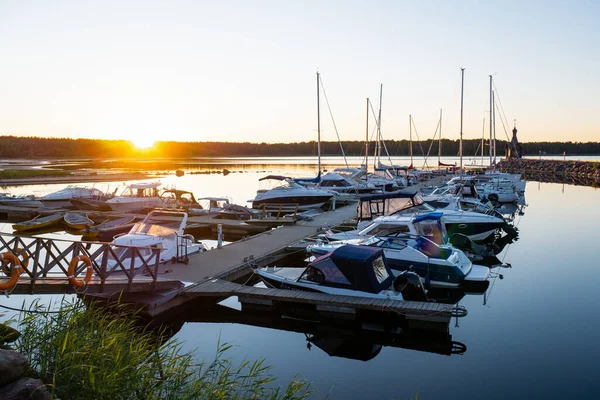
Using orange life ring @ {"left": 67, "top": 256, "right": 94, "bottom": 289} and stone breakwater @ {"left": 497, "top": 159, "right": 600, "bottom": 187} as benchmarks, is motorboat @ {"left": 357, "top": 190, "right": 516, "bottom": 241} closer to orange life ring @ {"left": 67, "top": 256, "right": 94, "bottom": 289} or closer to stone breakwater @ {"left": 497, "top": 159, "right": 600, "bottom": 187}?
orange life ring @ {"left": 67, "top": 256, "right": 94, "bottom": 289}

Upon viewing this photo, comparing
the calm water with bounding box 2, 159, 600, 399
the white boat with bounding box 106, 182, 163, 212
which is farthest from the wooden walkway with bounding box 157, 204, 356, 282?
the white boat with bounding box 106, 182, 163, 212

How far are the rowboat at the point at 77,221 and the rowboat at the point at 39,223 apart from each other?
0.93 metres

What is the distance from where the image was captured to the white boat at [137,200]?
30266 mm

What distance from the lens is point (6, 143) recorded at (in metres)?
126

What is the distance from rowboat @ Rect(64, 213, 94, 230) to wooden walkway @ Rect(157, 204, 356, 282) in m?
10.2

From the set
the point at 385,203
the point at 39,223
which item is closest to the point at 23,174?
the point at 39,223

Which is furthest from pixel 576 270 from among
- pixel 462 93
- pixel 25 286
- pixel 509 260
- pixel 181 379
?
pixel 462 93

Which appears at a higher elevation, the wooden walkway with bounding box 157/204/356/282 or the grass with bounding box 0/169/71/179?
the grass with bounding box 0/169/71/179

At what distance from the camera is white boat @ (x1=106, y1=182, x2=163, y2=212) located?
30.3 meters

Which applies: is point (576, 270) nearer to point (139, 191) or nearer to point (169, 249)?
point (169, 249)

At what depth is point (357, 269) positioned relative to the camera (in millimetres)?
12750

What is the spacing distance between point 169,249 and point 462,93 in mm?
35578

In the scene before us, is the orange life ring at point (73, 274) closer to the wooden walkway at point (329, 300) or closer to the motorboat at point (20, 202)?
the wooden walkway at point (329, 300)

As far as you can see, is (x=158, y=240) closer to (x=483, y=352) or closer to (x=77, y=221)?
(x=483, y=352)
